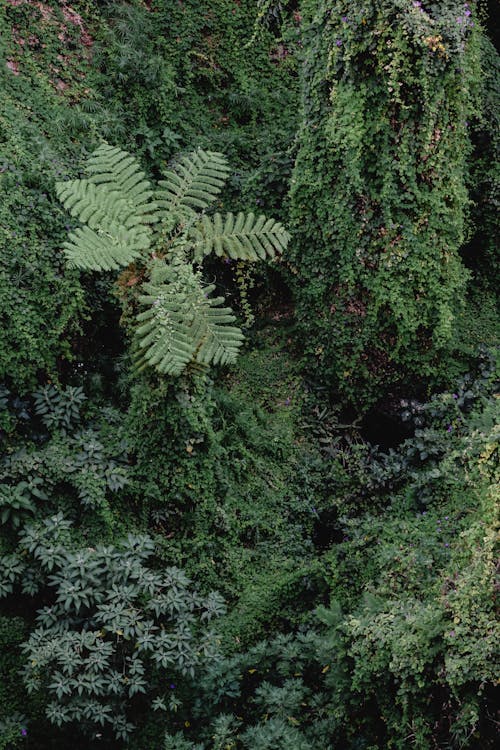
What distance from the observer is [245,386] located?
754 cm

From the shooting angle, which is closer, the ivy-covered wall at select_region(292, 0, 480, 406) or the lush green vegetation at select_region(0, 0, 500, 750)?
the lush green vegetation at select_region(0, 0, 500, 750)

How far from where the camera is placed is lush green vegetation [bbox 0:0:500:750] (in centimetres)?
496

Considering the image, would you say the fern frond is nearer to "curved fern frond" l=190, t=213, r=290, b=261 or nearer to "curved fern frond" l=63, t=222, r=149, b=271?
"curved fern frond" l=63, t=222, r=149, b=271

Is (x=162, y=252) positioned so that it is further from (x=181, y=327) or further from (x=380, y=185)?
(x=380, y=185)

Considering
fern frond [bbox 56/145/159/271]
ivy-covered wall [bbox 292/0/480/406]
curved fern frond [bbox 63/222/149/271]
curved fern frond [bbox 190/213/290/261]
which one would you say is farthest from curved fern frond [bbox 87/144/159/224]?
ivy-covered wall [bbox 292/0/480/406]

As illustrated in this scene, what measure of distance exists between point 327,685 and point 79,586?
71.5 inches

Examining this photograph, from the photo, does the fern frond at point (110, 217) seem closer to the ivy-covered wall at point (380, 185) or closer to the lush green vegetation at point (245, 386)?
the lush green vegetation at point (245, 386)

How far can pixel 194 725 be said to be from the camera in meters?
5.29

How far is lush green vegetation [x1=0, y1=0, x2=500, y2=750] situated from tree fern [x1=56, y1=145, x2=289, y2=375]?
22 mm

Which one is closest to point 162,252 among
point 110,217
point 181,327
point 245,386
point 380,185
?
point 110,217

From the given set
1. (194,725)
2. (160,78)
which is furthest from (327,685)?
(160,78)

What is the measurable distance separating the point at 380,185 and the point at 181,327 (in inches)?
99.9

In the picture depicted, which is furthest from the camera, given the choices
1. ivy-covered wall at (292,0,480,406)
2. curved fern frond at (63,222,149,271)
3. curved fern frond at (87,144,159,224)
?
ivy-covered wall at (292,0,480,406)

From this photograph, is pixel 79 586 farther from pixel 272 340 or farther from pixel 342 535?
pixel 272 340
